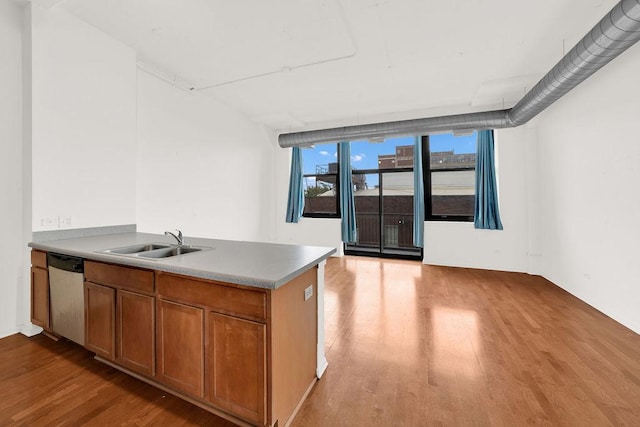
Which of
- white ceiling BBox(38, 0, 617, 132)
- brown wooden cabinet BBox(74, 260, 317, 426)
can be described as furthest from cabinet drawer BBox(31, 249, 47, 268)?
white ceiling BBox(38, 0, 617, 132)

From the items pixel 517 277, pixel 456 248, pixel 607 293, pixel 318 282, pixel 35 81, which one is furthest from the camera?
pixel 456 248

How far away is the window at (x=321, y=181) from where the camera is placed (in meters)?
6.14

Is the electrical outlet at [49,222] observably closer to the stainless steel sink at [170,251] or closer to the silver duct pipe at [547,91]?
the stainless steel sink at [170,251]

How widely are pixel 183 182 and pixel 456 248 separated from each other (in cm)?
494

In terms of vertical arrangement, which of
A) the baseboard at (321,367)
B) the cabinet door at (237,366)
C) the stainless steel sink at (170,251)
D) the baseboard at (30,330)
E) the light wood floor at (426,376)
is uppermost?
the stainless steel sink at (170,251)

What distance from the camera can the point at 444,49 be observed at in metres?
3.06

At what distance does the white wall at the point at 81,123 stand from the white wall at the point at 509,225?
538 centimetres

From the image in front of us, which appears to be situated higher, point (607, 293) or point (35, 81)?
point (35, 81)

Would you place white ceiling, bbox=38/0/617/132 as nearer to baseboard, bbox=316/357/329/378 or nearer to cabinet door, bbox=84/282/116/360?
cabinet door, bbox=84/282/116/360

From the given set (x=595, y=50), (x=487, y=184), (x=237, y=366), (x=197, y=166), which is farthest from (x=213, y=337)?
(x=487, y=184)

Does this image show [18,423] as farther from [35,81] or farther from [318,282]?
[35,81]

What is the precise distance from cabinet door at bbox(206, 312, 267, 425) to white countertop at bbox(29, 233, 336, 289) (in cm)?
25

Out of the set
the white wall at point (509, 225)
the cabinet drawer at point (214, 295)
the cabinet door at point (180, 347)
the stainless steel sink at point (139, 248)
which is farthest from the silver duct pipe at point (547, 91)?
the stainless steel sink at point (139, 248)

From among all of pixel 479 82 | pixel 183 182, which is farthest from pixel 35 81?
pixel 479 82
